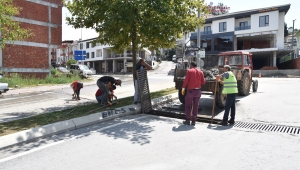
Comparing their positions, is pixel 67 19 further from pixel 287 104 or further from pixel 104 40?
pixel 287 104

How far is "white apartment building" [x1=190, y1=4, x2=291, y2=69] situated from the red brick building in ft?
80.7

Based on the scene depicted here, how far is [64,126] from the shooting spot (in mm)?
6688

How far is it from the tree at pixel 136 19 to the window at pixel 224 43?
A: 3413 cm

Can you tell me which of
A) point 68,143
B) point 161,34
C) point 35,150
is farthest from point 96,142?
point 161,34

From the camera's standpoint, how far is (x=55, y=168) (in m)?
4.20

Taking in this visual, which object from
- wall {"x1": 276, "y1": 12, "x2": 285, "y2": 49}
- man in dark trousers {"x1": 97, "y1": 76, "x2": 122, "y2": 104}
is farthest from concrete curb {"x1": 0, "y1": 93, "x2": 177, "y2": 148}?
wall {"x1": 276, "y1": 12, "x2": 285, "y2": 49}

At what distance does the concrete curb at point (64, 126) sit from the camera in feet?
18.4

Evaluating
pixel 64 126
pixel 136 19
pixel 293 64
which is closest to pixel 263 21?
pixel 293 64

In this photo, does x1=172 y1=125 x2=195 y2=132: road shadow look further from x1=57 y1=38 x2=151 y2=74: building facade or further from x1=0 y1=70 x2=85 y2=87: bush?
x1=57 y1=38 x2=151 y2=74: building facade

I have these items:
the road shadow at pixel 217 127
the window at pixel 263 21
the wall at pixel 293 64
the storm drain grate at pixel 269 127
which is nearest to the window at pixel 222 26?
the window at pixel 263 21

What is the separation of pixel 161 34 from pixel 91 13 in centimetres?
293

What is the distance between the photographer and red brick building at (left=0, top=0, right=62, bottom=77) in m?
20.9

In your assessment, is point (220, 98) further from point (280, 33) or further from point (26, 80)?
point (280, 33)

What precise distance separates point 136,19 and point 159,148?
5302mm
